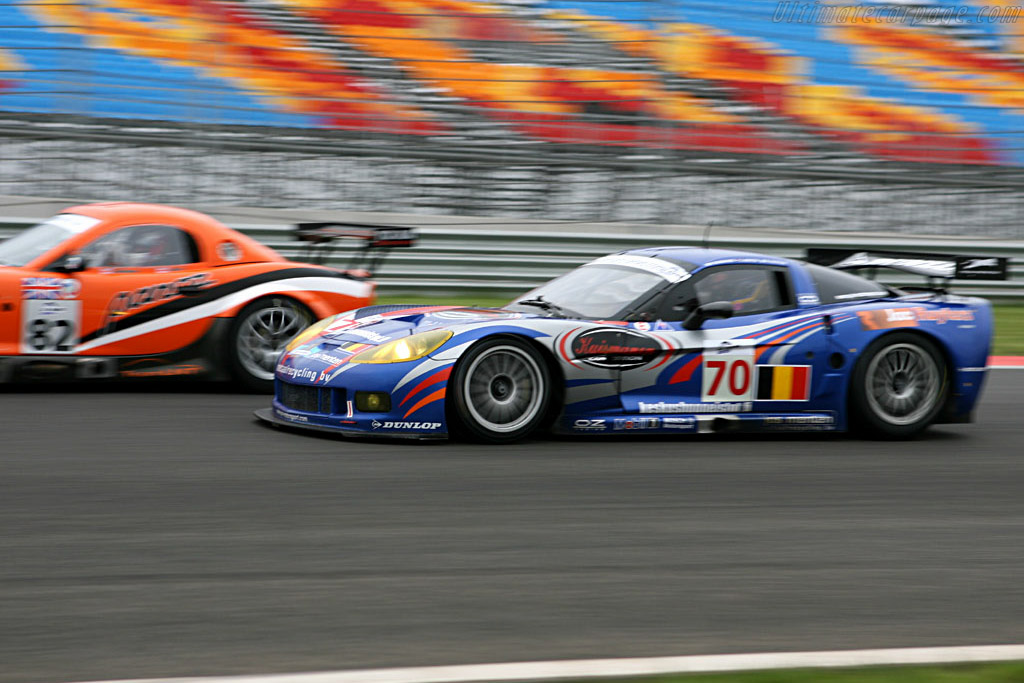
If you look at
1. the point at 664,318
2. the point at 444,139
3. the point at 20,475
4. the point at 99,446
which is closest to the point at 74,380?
the point at 99,446

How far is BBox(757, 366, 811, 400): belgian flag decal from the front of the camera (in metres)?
7.50

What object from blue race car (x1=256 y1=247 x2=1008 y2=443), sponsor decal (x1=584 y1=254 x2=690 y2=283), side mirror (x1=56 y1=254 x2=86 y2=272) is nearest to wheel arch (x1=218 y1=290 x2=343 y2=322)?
side mirror (x1=56 y1=254 x2=86 y2=272)

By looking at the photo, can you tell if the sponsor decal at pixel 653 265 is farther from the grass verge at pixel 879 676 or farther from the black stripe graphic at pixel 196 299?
the grass verge at pixel 879 676

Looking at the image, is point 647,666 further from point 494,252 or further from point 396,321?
point 494,252

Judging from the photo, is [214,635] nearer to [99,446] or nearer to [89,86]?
[99,446]

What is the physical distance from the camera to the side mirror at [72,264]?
8.27m

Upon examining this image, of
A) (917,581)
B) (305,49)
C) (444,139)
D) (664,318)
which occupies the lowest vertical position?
(917,581)

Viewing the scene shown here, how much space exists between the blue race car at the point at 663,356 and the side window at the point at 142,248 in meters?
1.67

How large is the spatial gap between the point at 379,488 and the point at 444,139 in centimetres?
895

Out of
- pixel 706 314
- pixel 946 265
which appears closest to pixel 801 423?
pixel 706 314

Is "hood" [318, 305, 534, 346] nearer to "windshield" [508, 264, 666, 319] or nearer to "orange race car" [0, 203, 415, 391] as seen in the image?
"windshield" [508, 264, 666, 319]

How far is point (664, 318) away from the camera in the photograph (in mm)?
7371

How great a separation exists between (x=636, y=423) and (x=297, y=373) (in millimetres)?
1908

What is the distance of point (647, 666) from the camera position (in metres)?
3.44
